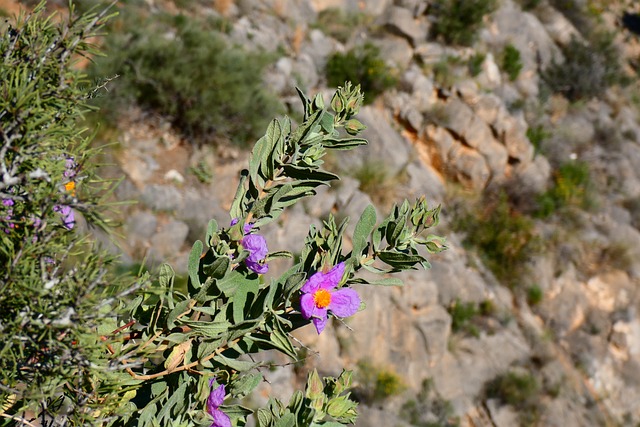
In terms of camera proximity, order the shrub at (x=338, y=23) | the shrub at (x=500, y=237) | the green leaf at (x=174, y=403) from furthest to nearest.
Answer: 1. the shrub at (x=338, y=23)
2. the shrub at (x=500, y=237)
3. the green leaf at (x=174, y=403)

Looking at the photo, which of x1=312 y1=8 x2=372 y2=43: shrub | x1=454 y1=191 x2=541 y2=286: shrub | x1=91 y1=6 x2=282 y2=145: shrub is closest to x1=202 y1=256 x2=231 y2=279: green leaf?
x1=91 y1=6 x2=282 y2=145: shrub

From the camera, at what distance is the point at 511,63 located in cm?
909

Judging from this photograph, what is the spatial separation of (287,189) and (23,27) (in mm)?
503

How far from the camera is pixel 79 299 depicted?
0.81 metres

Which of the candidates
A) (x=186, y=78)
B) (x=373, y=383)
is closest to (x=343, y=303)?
(x=373, y=383)

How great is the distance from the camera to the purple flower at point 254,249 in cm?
110

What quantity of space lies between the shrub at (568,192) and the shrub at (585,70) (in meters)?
1.65

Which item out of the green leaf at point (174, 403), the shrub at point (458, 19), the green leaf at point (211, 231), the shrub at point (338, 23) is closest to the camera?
the green leaf at point (174, 403)

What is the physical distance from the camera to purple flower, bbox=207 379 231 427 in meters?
1.04

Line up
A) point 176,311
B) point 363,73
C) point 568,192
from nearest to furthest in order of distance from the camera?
point 176,311 < point 363,73 < point 568,192

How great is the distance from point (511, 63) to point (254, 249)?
883cm

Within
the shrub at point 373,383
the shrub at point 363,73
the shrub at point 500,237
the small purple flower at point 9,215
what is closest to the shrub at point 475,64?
the shrub at point 363,73

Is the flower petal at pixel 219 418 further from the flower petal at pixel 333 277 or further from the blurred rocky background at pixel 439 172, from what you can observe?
the blurred rocky background at pixel 439 172

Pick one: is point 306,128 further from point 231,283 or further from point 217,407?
point 217,407
